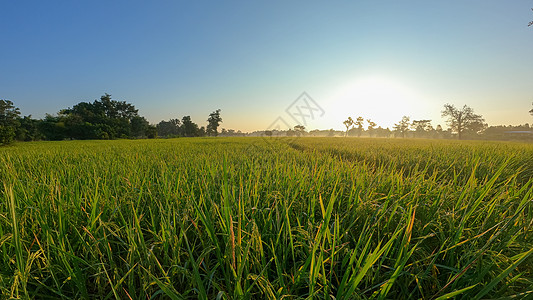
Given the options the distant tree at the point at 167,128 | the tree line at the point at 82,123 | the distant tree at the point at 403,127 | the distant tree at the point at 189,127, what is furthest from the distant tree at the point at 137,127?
the distant tree at the point at 403,127

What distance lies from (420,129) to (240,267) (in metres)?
103

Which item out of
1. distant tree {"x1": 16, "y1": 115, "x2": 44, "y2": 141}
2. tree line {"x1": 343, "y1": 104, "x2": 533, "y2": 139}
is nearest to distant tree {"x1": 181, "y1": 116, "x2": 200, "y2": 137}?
distant tree {"x1": 16, "y1": 115, "x2": 44, "y2": 141}

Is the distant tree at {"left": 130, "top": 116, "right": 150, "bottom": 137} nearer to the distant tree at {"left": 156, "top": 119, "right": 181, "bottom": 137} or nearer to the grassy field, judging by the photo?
the distant tree at {"left": 156, "top": 119, "right": 181, "bottom": 137}

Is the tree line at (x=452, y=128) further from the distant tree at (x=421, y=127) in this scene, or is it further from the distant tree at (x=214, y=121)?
the distant tree at (x=214, y=121)

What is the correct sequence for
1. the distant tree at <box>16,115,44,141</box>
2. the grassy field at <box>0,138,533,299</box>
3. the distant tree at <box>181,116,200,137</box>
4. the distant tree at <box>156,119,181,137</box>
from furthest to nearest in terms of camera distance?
the distant tree at <box>156,119,181,137</box>, the distant tree at <box>181,116,200,137</box>, the distant tree at <box>16,115,44,141</box>, the grassy field at <box>0,138,533,299</box>

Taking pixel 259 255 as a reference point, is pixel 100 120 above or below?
above

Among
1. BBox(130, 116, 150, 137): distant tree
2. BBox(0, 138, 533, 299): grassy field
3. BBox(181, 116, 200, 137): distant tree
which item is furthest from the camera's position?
BBox(181, 116, 200, 137): distant tree

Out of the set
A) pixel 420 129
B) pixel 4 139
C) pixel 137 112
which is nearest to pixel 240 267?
pixel 4 139

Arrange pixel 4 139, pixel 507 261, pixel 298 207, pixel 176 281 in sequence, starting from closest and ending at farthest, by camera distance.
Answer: pixel 507 261
pixel 176 281
pixel 298 207
pixel 4 139

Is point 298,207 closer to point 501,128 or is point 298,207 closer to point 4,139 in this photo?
point 4,139

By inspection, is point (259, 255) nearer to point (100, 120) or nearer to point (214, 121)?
point (100, 120)

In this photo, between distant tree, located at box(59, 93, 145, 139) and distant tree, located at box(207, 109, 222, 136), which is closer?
distant tree, located at box(59, 93, 145, 139)

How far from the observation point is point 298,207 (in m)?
1.28

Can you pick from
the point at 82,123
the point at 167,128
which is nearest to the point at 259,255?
the point at 82,123
